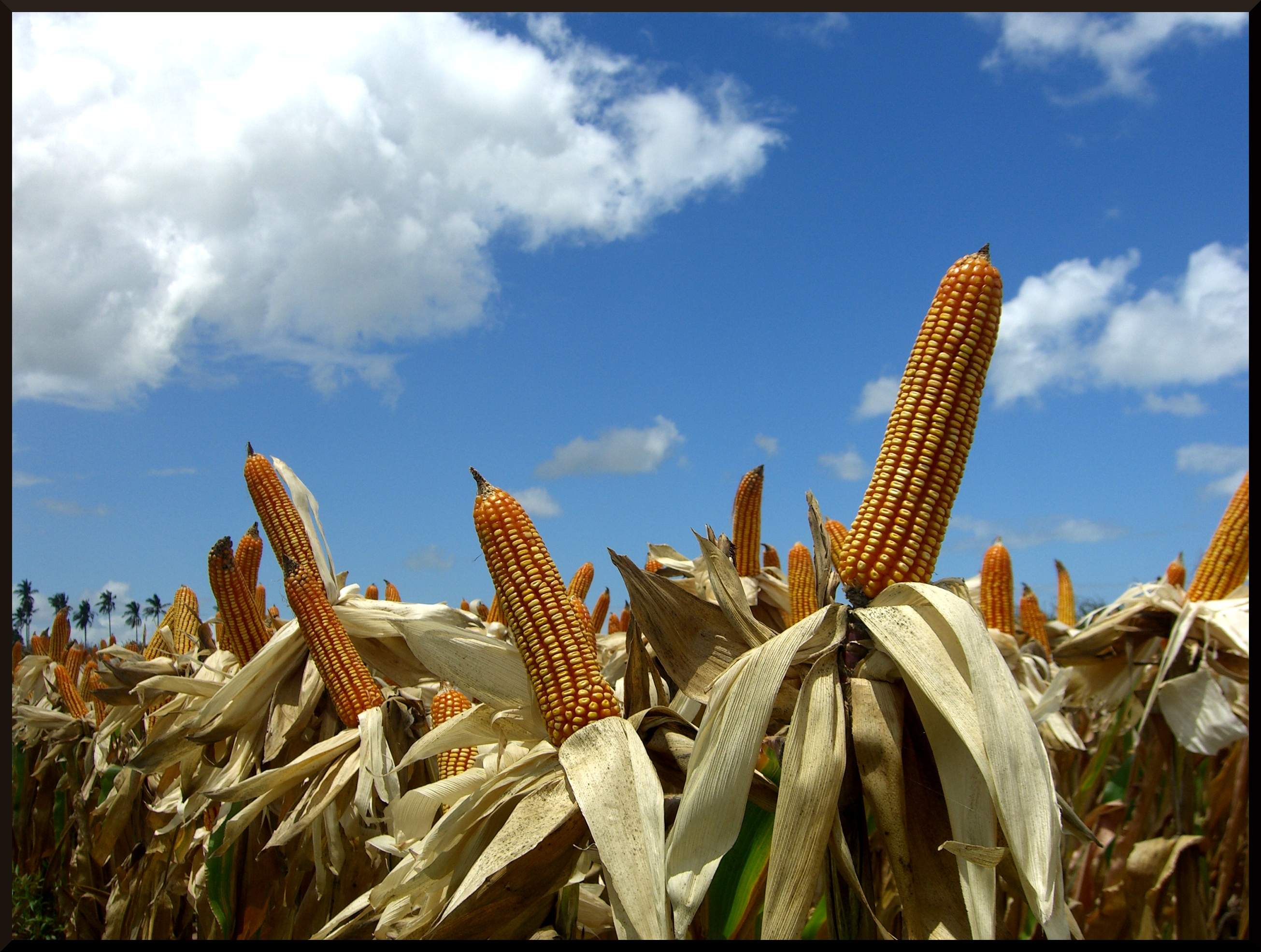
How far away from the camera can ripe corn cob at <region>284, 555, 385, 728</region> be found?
4516mm

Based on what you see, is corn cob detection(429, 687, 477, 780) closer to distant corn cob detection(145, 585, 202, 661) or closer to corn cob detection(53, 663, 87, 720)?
distant corn cob detection(145, 585, 202, 661)

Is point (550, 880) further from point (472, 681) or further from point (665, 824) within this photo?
point (472, 681)

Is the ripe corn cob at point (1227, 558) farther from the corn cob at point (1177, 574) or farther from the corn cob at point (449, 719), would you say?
the corn cob at point (449, 719)

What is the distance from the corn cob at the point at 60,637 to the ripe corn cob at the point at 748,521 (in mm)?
13050

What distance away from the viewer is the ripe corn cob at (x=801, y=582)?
4.69 metres

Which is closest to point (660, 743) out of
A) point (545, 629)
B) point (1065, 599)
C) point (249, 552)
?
point (545, 629)

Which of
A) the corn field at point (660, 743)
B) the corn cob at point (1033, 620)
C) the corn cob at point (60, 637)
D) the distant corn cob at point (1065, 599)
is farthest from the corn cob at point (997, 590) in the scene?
the corn cob at point (60, 637)

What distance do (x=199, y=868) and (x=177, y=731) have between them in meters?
1.08

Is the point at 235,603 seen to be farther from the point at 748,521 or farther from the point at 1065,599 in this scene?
the point at 1065,599

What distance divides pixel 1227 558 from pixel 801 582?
3561mm

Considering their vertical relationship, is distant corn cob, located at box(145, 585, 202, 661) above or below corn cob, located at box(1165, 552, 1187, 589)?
above

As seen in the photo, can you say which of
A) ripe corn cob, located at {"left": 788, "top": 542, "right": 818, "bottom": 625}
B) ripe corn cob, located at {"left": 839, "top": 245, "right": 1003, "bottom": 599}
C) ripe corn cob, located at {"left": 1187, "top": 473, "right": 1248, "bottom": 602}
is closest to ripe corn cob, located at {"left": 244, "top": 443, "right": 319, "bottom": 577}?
ripe corn cob, located at {"left": 788, "top": 542, "right": 818, "bottom": 625}

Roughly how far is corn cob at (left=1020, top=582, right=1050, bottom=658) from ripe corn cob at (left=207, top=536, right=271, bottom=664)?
7.67 meters

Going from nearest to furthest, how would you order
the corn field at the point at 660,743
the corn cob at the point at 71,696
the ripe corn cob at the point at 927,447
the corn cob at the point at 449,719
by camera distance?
1. the corn field at the point at 660,743
2. the ripe corn cob at the point at 927,447
3. the corn cob at the point at 449,719
4. the corn cob at the point at 71,696
